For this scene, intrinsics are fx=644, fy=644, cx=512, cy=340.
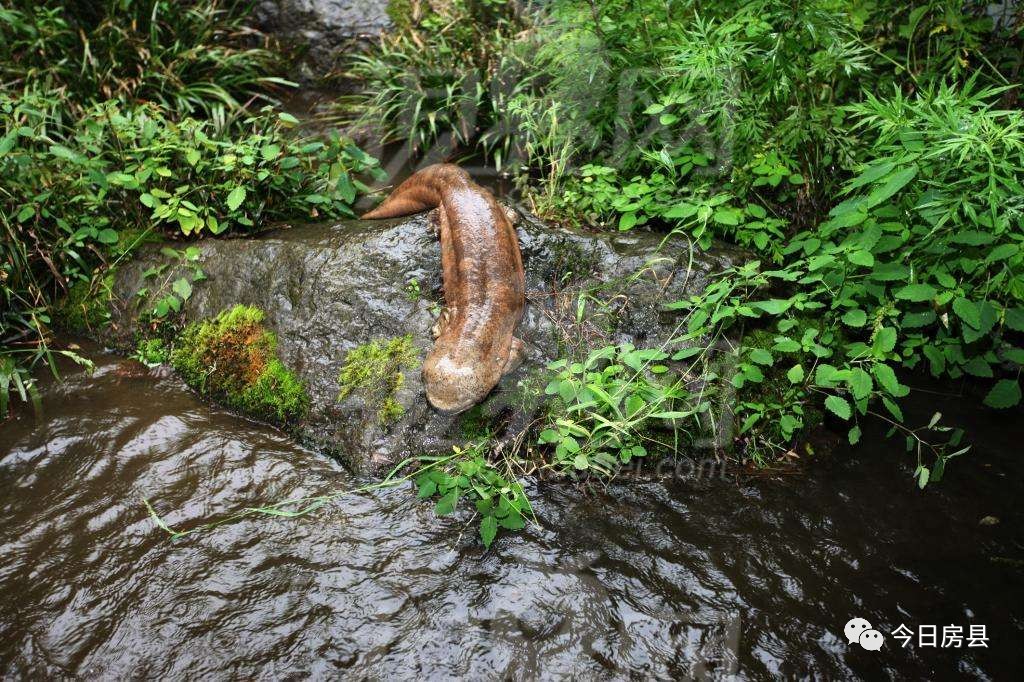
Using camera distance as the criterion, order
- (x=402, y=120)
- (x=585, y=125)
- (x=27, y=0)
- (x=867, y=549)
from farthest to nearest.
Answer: (x=402, y=120), (x=27, y=0), (x=585, y=125), (x=867, y=549)

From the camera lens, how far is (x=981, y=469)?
13.2 ft

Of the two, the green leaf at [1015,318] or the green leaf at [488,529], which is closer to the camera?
the green leaf at [488,529]

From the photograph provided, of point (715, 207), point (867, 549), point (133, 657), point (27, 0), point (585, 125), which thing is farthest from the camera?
point (27, 0)

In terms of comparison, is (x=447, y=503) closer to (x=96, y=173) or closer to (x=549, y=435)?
(x=549, y=435)

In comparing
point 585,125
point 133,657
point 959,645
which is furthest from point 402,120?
point 959,645

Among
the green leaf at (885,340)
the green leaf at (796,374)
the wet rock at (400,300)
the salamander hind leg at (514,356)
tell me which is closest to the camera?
the green leaf at (885,340)

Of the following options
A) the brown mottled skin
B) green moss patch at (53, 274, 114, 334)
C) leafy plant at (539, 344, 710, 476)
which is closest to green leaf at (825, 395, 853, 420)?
leafy plant at (539, 344, 710, 476)

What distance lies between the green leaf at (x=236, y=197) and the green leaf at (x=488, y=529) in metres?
3.28

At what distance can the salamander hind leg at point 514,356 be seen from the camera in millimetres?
4316

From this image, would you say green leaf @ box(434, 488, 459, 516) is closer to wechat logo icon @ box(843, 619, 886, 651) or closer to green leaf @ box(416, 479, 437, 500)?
green leaf @ box(416, 479, 437, 500)

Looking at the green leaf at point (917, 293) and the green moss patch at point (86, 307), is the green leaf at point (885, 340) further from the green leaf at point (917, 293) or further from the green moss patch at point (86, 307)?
the green moss patch at point (86, 307)

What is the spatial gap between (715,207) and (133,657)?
4.39 meters

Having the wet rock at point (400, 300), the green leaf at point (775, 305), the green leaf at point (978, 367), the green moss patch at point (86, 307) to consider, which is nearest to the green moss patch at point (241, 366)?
the wet rock at point (400, 300)

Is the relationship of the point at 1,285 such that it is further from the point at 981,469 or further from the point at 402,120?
the point at 981,469
